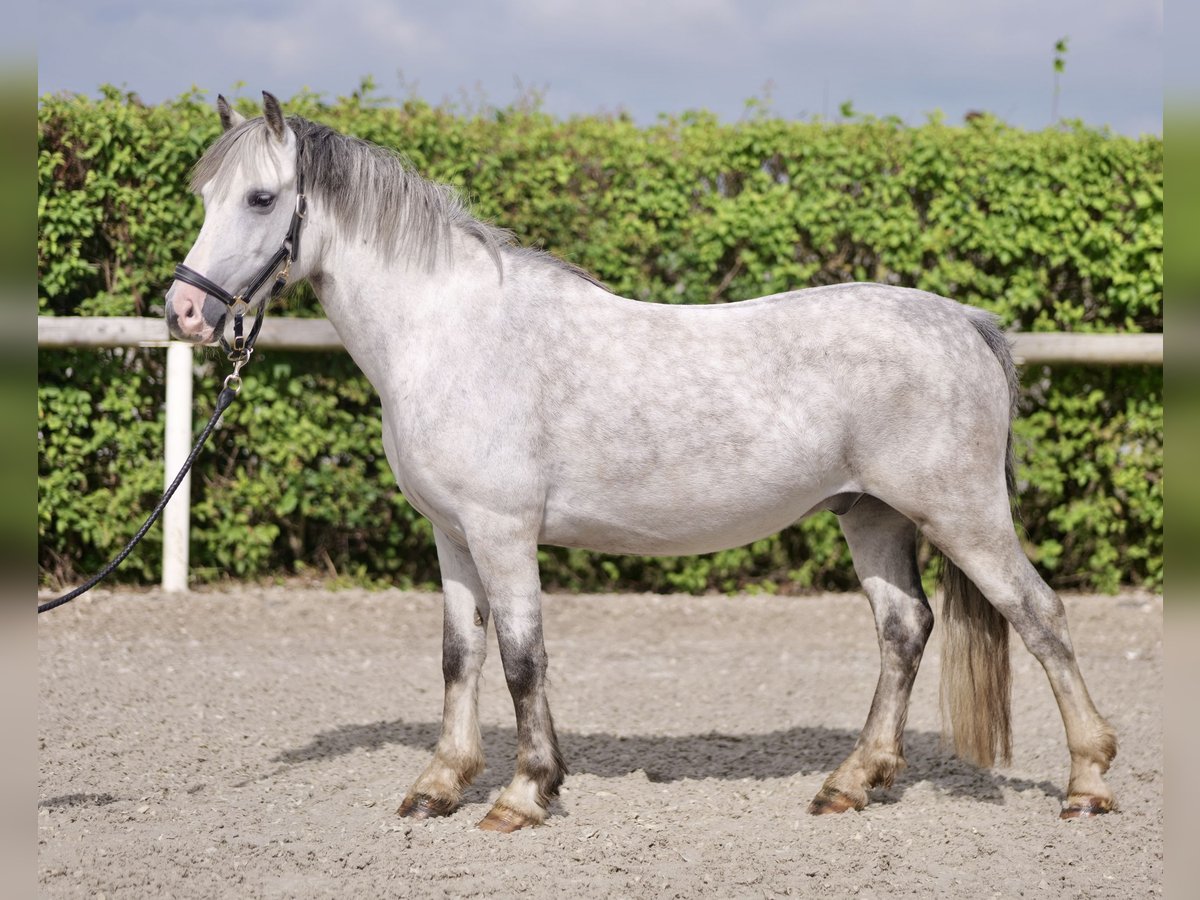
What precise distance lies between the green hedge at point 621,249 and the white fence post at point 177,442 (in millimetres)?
168

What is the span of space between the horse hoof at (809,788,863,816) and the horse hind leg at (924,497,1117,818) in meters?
0.74

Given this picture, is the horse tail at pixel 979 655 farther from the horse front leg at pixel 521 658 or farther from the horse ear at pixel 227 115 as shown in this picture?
the horse ear at pixel 227 115

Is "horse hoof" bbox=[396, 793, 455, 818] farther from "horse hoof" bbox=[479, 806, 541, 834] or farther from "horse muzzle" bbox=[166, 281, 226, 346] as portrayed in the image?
"horse muzzle" bbox=[166, 281, 226, 346]

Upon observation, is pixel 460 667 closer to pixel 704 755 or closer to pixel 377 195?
pixel 704 755

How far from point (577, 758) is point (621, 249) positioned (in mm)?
3810

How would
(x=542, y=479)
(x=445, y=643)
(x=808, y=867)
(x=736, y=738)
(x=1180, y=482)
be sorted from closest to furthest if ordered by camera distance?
(x=1180, y=482), (x=808, y=867), (x=542, y=479), (x=445, y=643), (x=736, y=738)

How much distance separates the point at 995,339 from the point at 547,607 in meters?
3.94

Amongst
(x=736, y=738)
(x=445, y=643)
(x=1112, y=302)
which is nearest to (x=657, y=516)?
(x=445, y=643)

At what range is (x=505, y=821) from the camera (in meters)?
3.81

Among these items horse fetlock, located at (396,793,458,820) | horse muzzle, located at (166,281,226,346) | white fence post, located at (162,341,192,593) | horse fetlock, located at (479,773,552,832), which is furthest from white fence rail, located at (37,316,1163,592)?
horse fetlock, located at (479,773,552,832)

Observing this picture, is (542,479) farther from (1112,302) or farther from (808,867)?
(1112,302)

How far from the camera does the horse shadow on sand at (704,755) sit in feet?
14.9

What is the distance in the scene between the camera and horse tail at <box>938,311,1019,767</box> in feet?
13.7

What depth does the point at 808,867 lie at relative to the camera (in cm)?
355
